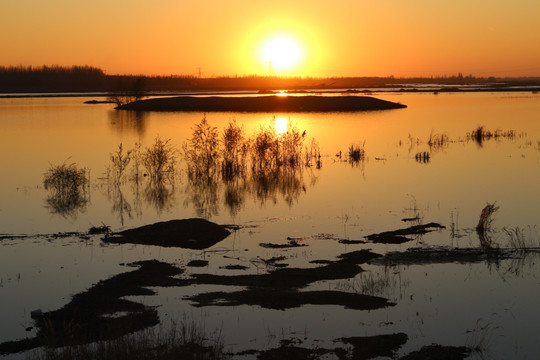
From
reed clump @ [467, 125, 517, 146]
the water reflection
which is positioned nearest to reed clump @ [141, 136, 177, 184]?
the water reflection

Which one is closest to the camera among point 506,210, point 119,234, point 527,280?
point 527,280

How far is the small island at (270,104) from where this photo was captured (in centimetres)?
7038

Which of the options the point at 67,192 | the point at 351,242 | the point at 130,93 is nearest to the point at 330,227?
the point at 351,242

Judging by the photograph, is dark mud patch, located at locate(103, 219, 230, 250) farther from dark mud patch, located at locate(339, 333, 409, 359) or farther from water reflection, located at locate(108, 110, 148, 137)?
water reflection, located at locate(108, 110, 148, 137)

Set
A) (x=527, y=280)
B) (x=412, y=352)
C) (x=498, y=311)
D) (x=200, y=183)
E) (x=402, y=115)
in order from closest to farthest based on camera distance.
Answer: (x=412, y=352) → (x=498, y=311) → (x=527, y=280) → (x=200, y=183) → (x=402, y=115)

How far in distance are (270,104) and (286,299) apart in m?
64.8

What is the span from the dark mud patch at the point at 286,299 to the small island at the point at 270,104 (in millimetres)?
Result: 58416

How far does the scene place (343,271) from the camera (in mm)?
12133

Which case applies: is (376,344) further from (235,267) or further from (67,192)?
(67,192)

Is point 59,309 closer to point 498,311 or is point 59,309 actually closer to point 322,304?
point 322,304

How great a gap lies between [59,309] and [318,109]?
6032cm

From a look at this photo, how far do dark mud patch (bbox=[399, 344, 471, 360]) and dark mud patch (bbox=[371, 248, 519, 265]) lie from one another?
4002 millimetres

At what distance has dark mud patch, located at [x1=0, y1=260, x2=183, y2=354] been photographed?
9.16 m

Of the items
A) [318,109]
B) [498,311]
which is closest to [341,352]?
[498,311]
